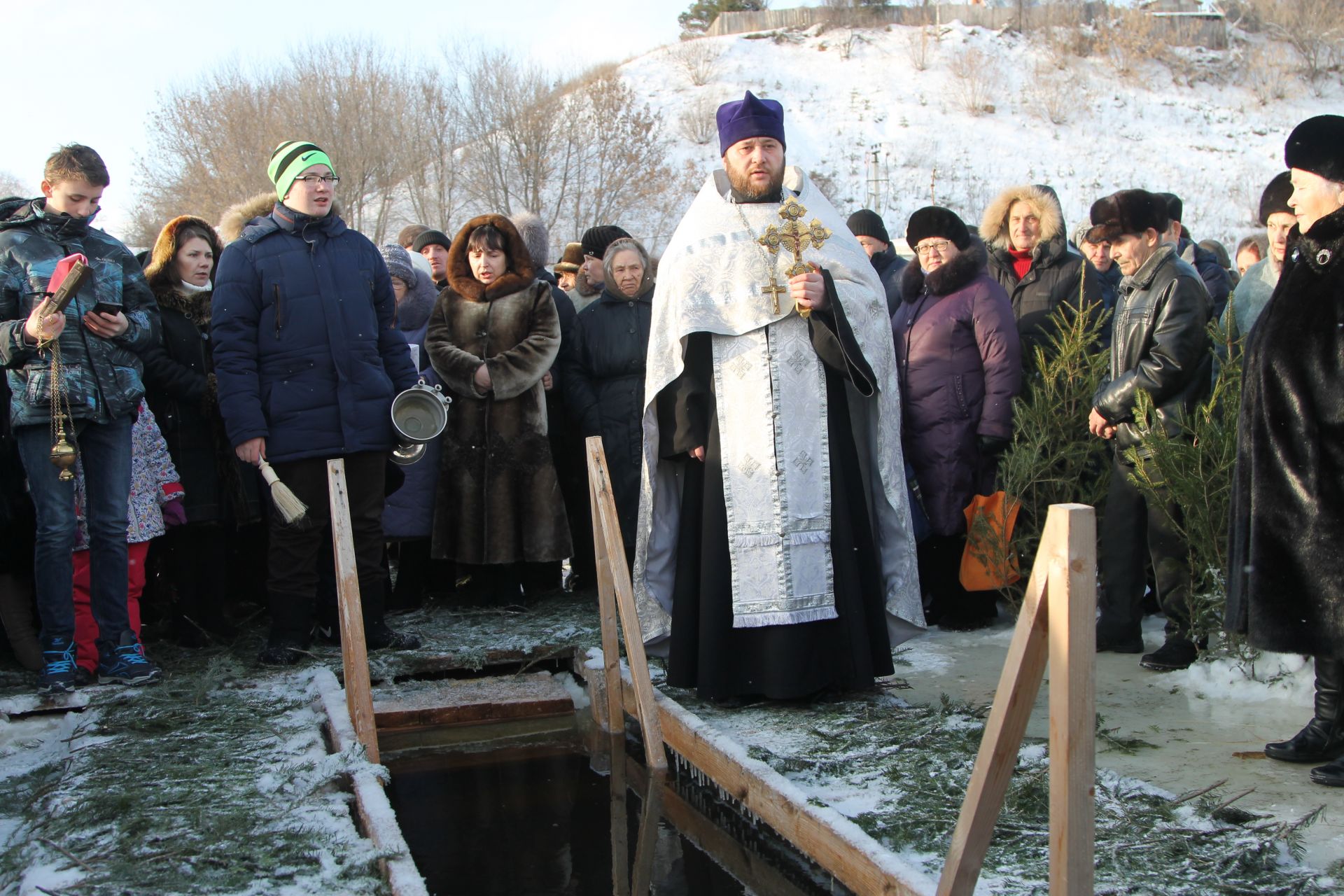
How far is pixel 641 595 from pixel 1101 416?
2.16 meters

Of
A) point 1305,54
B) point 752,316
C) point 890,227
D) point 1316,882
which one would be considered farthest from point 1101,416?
point 1305,54

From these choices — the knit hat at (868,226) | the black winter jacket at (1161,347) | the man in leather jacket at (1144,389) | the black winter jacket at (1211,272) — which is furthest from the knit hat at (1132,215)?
the knit hat at (868,226)

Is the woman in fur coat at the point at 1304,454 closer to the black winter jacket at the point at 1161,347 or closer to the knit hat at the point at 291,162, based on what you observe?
the black winter jacket at the point at 1161,347

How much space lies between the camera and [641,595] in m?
5.14

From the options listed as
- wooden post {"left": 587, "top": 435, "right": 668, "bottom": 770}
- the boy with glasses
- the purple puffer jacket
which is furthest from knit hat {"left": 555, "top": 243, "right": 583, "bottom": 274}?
wooden post {"left": 587, "top": 435, "right": 668, "bottom": 770}

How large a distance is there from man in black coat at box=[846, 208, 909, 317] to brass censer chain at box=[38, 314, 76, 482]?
4.52 meters

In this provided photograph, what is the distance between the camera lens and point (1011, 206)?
7.03 meters

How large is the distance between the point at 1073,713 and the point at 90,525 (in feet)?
14.1

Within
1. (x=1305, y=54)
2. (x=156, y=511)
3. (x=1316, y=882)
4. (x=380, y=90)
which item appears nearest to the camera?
(x=1316, y=882)

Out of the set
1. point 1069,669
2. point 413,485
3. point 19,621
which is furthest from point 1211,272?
point 19,621

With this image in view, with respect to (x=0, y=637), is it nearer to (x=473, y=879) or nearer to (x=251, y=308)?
(x=251, y=308)

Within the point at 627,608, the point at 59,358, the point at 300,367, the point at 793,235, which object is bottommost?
the point at 627,608

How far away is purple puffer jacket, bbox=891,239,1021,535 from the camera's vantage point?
617 cm

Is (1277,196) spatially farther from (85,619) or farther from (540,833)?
(85,619)
